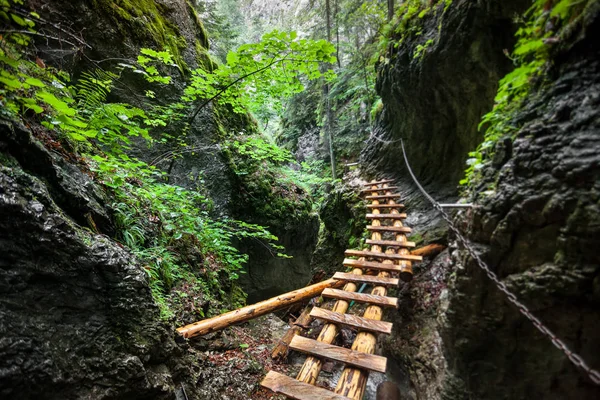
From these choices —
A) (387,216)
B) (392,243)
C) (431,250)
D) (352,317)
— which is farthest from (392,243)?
(352,317)

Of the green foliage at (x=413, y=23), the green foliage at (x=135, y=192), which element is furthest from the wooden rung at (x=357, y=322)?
the green foliage at (x=413, y=23)

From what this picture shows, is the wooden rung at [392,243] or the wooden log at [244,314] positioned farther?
the wooden rung at [392,243]

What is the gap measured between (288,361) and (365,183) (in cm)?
490

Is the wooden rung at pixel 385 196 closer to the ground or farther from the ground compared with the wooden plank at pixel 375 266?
farther from the ground

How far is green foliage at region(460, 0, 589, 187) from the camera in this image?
1856 mm

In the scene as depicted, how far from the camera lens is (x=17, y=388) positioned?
1671 millimetres

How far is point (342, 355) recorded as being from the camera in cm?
289

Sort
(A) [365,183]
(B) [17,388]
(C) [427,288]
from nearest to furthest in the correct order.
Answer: (B) [17,388] < (C) [427,288] < (A) [365,183]

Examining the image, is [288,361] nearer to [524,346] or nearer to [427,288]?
[427,288]

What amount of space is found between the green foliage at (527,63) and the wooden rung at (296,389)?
95.3 inches

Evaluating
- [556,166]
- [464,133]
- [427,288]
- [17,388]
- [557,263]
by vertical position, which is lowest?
[17,388]

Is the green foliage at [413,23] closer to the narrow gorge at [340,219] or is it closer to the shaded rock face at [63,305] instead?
the narrow gorge at [340,219]

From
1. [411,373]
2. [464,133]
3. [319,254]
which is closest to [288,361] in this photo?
[411,373]

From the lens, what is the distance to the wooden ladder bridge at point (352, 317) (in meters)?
2.68
